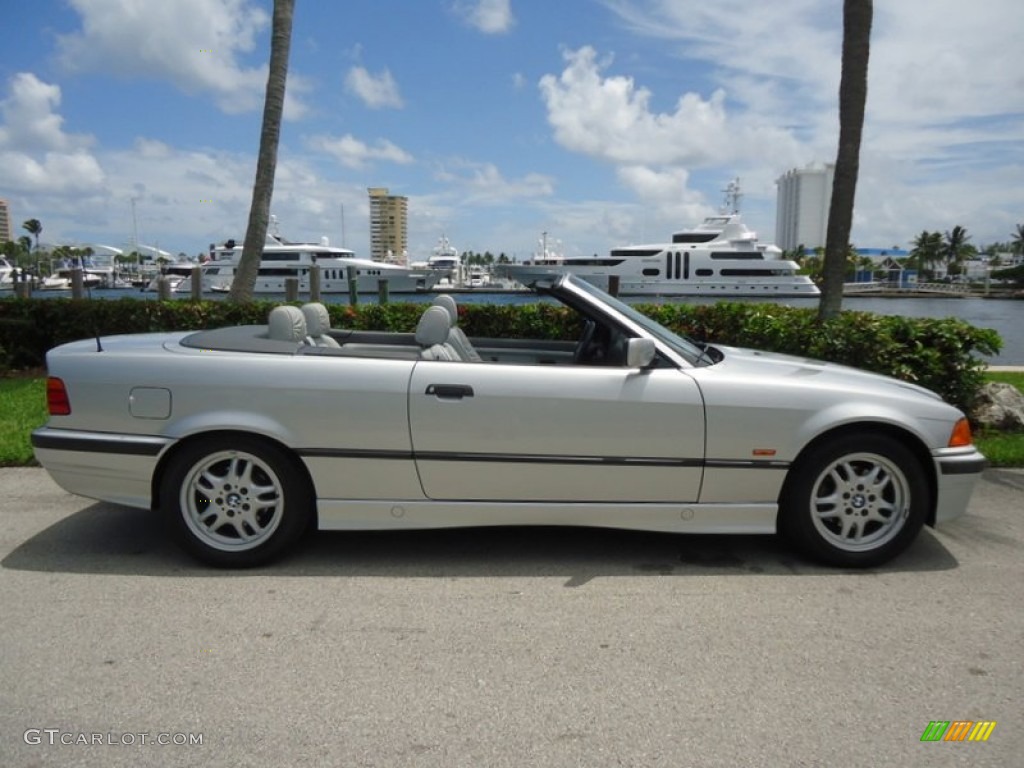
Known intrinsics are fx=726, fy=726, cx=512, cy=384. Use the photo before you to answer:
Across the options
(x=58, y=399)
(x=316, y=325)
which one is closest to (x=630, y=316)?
(x=316, y=325)

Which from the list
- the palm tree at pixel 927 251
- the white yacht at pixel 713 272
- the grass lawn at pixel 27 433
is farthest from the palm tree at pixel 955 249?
the grass lawn at pixel 27 433

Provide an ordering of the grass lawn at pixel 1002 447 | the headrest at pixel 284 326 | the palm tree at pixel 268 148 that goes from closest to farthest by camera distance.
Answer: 1. the headrest at pixel 284 326
2. the grass lawn at pixel 1002 447
3. the palm tree at pixel 268 148

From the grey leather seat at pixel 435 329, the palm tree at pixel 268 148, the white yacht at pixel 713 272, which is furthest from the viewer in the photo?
the white yacht at pixel 713 272

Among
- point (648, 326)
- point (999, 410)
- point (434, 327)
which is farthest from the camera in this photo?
point (999, 410)

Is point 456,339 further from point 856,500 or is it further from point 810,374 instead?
point 856,500

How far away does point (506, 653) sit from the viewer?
286cm

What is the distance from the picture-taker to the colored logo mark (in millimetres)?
2352

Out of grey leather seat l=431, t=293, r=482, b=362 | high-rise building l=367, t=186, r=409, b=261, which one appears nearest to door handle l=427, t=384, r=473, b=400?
grey leather seat l=431, t=293, r=482, b=362

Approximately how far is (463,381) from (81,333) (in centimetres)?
823

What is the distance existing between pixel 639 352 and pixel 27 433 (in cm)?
546

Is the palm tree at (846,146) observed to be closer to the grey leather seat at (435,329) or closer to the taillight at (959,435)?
the taillight at (959,435)

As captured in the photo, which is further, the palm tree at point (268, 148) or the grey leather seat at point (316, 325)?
the palm tree at point (268, 148)

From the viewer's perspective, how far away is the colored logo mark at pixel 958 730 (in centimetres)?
235

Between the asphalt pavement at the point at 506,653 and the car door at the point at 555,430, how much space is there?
514mm
